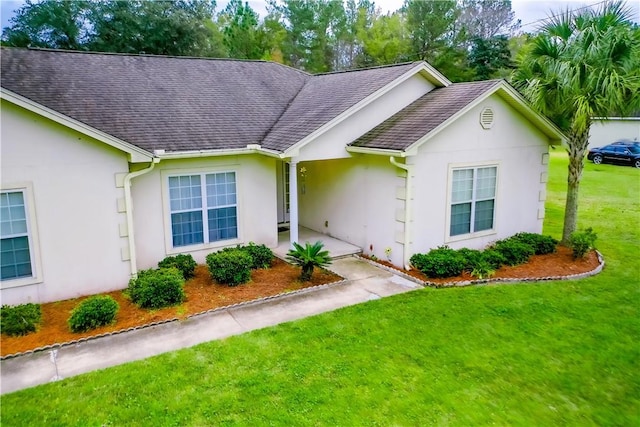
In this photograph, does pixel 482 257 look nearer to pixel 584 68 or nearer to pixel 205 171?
pixel 584 68

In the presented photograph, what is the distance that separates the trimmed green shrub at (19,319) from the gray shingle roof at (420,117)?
7873mm

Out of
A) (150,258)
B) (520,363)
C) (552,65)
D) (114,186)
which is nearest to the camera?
(520,363)

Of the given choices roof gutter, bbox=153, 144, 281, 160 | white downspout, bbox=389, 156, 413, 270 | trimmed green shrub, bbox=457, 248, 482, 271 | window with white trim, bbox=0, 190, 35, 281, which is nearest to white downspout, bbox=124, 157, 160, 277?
roof gutter, bbox=153, 144, 281, 160

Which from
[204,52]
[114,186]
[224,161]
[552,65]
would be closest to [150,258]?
[114,186]

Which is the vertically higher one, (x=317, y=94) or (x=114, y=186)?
(x=317, y=94)

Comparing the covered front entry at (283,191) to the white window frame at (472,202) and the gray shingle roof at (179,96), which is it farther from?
the white window frame at (472,202)

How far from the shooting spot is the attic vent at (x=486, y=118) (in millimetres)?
11781

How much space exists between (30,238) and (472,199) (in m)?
10.2

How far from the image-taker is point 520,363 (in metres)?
7.27

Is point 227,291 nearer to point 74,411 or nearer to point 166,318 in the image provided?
point 166,318

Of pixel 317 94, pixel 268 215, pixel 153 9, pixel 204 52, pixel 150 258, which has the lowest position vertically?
pixel 150 258

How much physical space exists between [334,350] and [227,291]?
3.35 meters

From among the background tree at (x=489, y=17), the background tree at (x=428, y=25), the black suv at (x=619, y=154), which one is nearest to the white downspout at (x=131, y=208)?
the black suv at (x=619, y=154)

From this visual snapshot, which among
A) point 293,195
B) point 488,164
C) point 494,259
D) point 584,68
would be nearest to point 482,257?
point 494,259
